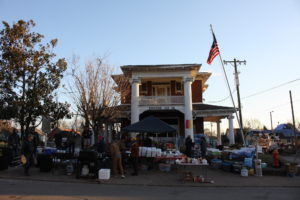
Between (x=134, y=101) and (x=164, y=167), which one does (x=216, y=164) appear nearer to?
(x=164, y=167)

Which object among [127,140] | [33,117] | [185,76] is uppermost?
[185,76]

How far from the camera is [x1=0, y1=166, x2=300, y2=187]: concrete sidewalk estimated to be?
9.95 meters

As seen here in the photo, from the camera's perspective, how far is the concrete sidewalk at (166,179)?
9945 mm

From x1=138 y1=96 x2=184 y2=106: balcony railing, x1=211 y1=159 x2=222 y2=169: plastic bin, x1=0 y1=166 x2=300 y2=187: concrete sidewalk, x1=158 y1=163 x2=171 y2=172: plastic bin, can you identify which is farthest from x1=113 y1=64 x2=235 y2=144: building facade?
x1=0 y1=166 x2=300 y2=187: concrete sidewalk

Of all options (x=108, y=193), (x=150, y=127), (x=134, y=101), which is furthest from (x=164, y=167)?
(x=134, y=101)

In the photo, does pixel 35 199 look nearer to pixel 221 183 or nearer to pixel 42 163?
pixel 42 163

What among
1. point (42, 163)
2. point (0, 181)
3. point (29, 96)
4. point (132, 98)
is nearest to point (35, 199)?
point (0, 181)

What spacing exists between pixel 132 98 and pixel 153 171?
1062 centimetres

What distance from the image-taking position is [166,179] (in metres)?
10.8

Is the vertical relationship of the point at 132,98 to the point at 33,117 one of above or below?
above

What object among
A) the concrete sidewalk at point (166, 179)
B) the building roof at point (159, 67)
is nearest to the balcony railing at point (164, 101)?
the building roof at point (159, 67)

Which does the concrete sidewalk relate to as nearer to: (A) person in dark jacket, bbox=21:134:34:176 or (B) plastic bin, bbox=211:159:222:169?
(A) person in dark jacket, bbox=21:134:34:176

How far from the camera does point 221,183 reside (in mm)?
10195

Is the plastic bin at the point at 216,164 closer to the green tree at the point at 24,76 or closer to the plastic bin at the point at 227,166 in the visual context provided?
the plastic bin at the point at 227,166
